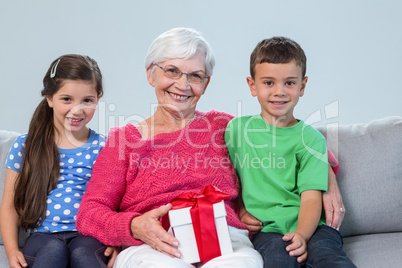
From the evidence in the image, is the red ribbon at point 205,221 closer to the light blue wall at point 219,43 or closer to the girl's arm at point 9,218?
the girl's arm at point 9,218

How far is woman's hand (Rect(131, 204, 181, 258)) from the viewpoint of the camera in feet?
5.55

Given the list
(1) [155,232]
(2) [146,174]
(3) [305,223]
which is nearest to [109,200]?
A: (2) [146,174]

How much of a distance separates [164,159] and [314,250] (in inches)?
26.9

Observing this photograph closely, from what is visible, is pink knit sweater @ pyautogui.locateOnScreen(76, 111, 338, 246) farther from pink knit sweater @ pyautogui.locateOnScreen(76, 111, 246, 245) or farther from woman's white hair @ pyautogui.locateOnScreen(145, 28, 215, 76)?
woman's white hair @ pyautogui.locateOnScreen(145, 28, 215, 76)

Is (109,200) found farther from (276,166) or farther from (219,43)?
(219,43)

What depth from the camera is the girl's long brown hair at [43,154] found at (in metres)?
2.10

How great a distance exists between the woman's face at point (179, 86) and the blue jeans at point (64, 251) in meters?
0.64

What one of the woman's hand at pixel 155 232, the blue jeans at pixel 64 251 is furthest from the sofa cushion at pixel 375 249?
the blue jeans at pixel 64 251

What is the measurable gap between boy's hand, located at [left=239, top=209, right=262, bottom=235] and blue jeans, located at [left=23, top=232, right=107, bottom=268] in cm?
59

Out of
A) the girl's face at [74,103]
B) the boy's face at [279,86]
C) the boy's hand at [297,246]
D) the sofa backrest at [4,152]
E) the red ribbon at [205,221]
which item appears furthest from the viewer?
the sofa backrest at [4,152]

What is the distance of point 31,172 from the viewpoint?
214 cm

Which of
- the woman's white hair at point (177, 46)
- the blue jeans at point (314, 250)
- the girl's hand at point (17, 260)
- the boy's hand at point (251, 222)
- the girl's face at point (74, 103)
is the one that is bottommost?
the girl's hand at point (17, 260)

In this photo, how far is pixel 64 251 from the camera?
193cm

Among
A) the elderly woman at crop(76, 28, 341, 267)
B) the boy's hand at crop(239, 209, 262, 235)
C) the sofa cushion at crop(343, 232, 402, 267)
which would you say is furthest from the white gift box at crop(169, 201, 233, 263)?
the sofa cushion at crop(343, 232, 402, 267)
